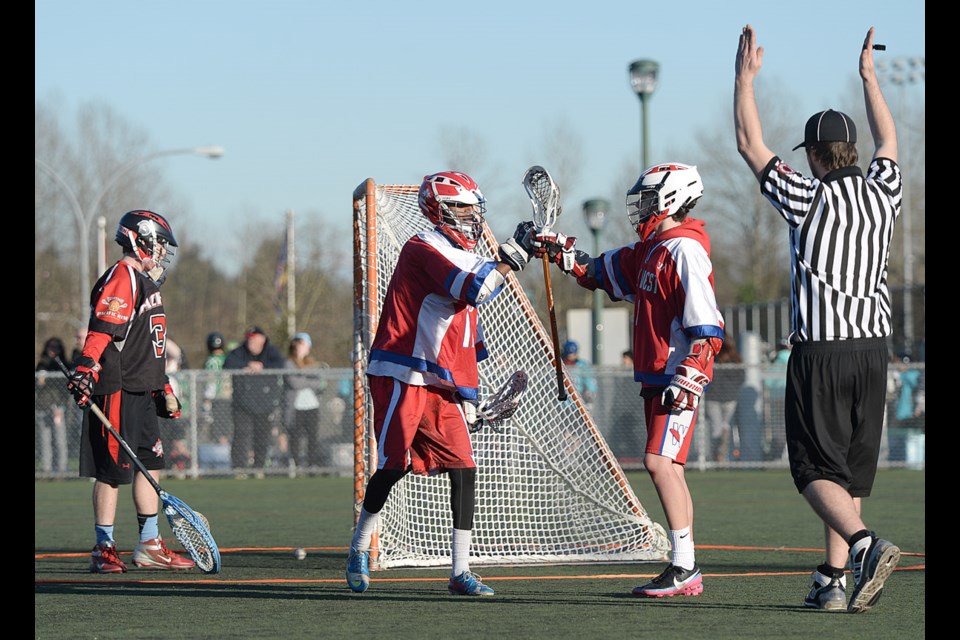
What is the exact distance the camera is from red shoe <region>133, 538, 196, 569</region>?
7.80m

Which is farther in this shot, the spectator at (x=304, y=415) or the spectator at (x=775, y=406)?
the spectator at (x=775, y=406)

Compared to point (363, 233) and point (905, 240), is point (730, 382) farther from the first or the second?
point (905, 240)

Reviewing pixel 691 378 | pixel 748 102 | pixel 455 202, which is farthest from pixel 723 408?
pixel 748 102

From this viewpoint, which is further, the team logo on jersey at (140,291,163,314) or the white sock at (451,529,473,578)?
the team logo on jersey at (140,291,163,314)

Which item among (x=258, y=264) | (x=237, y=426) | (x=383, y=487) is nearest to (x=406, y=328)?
(x=383, y=487)

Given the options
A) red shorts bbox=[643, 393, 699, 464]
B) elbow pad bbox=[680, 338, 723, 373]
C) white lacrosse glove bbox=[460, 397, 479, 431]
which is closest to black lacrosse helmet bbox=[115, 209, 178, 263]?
white lacrosse glove bbox=[460, 397, 479, 431]

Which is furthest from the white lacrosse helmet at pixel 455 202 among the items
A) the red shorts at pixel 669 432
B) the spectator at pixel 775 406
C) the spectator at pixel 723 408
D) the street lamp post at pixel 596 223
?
the street lamp post at pixel 596 223

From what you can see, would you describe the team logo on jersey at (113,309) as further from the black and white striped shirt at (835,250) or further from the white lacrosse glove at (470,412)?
the black and white striped shirt at (835,250)

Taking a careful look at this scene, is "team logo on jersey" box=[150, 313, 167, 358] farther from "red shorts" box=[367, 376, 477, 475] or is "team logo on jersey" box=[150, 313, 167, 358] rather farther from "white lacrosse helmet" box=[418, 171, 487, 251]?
"white lacrosse helmet" box=[418, 171, 487, 251]

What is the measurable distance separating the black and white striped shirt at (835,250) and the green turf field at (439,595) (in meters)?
1.21

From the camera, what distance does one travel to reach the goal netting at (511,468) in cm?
777

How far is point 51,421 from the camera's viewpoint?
16.8 m

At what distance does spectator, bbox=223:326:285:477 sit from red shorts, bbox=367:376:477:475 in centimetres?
1019

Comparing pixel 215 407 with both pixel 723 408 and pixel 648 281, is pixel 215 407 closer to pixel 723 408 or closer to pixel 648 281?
pixel 723 408
